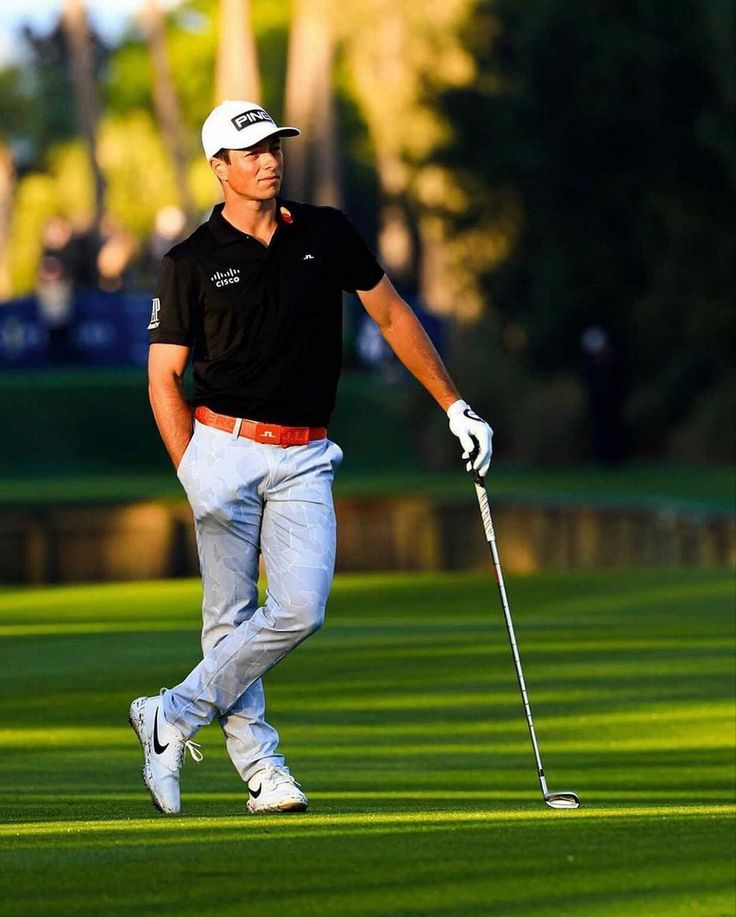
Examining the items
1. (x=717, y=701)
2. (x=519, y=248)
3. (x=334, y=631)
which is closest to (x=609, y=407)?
(x=519, y=248)

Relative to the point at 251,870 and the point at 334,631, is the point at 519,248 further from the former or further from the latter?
the point at 251,870

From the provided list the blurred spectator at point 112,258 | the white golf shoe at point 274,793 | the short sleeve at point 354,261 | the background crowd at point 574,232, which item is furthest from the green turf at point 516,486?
the white golf shoe at point 274,793

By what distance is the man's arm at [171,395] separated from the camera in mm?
8062

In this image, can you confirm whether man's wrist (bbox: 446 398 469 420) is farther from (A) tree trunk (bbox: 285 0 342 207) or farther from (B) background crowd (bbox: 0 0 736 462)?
(A) tree trunk (bbox: 285 0 342 207)

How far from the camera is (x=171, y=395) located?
8.12 m

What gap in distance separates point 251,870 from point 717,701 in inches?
253

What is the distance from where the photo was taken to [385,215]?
7088 cm

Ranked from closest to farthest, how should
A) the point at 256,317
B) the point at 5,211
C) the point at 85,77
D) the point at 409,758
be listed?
the point at 256,317 < the point at 409,758 < the point at 85,77 < the point at 5,211

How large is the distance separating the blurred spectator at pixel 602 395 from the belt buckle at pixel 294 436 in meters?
28.5

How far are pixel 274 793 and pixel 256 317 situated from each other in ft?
4.54

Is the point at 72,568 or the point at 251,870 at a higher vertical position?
the point at 251,870

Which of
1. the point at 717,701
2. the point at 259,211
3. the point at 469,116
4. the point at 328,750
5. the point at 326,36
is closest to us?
the point at 259,211

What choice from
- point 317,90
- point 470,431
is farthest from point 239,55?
point 470,431

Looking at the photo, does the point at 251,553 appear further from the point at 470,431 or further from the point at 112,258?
the point at 112,258
